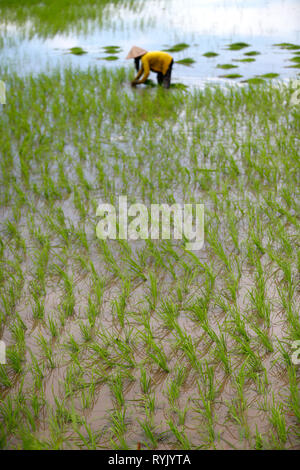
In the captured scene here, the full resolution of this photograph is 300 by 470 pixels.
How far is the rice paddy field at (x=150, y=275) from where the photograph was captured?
5.12ft

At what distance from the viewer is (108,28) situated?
28.8 ft

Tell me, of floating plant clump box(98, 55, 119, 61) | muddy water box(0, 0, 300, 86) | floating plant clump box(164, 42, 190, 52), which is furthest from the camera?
floating plant clump box(164, 42, 190, 52)

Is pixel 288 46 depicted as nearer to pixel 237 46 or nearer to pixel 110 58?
pixel 237 46

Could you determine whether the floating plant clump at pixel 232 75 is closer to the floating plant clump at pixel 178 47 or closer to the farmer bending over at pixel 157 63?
the farmer bending over at pixel 157 63

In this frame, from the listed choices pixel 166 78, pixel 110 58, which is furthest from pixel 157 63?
pixel 110 58

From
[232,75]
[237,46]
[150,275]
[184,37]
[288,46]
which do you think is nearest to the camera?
[150,275]

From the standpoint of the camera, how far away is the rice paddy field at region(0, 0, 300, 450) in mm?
1561

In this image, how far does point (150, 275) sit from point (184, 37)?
7.01 m

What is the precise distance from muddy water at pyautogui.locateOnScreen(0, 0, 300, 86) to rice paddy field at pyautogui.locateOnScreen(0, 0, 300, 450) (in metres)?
1.22

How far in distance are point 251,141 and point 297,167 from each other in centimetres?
72

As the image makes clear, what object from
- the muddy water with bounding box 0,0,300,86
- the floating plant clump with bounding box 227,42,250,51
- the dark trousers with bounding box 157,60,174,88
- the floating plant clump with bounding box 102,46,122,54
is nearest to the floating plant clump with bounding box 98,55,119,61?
the muddy water with bounding box 0,0,300,86

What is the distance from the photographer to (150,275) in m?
2.18

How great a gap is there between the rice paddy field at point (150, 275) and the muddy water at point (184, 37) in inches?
47.9

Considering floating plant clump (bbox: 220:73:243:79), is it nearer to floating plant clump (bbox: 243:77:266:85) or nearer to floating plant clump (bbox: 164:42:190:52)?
floating plant clump (bbox: 243:77:266:85)
